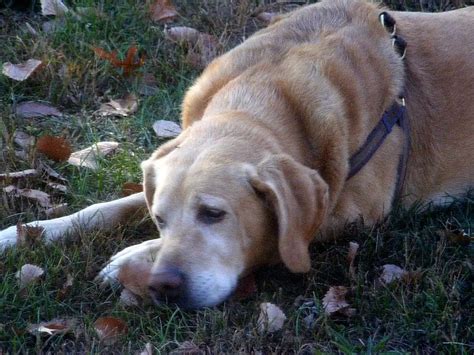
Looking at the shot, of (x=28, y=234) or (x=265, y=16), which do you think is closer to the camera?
(x=28, y=234)

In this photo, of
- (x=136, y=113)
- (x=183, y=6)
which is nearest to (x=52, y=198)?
(x=136, y=113)

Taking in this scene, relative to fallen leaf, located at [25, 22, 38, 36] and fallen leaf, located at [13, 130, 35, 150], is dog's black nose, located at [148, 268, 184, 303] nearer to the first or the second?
fallen leaf, located at [13, 130, 35, 150]

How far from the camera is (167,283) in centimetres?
335

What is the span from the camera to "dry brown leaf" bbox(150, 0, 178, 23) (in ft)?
19.9

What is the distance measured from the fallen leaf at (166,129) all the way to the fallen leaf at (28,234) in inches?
47.0

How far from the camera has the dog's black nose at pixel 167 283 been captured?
11.0 ft

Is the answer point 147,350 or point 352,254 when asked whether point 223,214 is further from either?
point 352,254

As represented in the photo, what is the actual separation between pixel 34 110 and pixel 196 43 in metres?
1.12

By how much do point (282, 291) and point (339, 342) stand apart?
407mm

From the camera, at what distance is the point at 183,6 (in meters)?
6.27

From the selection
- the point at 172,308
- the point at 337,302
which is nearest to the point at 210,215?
the point at 172,308

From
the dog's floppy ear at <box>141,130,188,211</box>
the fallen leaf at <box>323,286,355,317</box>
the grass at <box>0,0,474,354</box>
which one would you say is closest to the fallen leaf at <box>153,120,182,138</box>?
the grass at <box>0,0,474,354</box>

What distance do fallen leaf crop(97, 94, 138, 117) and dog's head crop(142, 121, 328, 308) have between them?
178 cm

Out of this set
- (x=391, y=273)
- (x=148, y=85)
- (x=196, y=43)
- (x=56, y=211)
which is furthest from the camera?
(x=196, y=43)
